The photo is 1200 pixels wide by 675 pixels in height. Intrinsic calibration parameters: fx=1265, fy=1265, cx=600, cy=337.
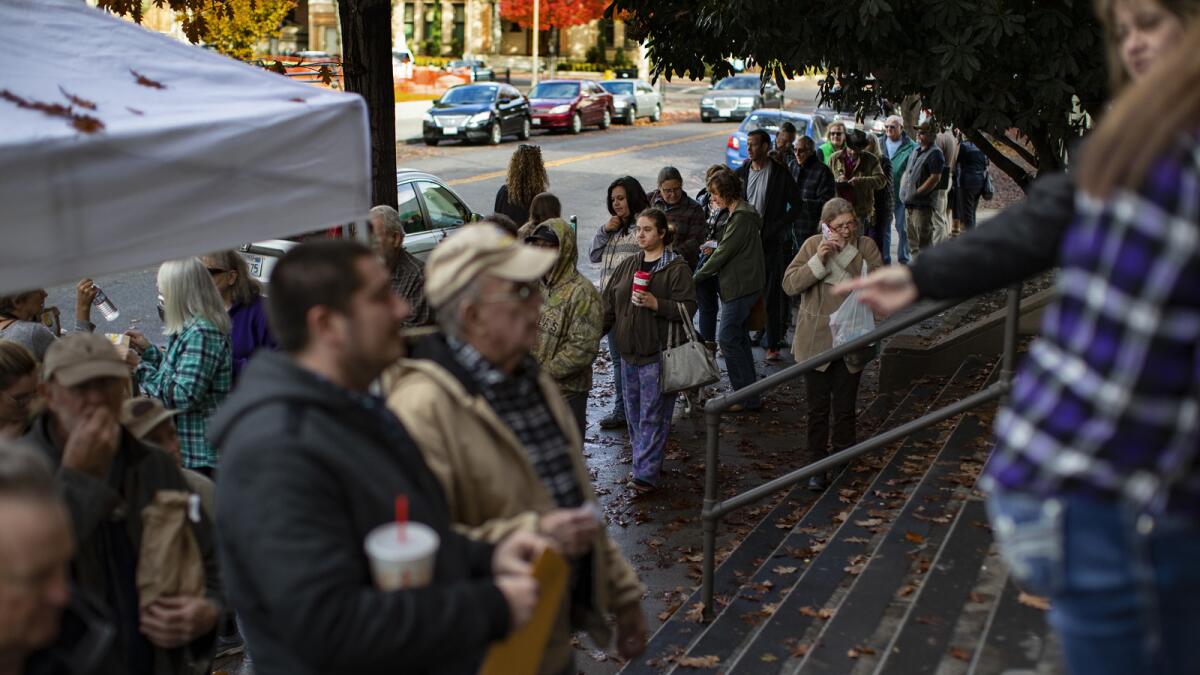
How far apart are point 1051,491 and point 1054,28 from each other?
686 cm

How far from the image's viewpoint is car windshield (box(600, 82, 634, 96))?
42.1m

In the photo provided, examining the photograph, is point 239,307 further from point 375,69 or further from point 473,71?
point 473,71

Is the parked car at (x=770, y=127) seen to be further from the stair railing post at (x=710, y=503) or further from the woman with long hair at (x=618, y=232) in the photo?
the stair railing post at (x=710, y=503)

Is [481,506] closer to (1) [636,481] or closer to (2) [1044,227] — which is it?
(2) [1044,227]

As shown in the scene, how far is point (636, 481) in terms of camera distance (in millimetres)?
8484

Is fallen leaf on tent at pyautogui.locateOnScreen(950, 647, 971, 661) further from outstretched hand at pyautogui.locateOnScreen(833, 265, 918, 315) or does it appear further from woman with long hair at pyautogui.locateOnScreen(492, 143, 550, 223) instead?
woman with long hair at pyautogui.locateOnScreen(492, 143, 550, 223)

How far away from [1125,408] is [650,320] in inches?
251

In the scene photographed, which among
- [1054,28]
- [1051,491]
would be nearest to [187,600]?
[1051,491]

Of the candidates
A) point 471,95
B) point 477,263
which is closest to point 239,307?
point 477,263

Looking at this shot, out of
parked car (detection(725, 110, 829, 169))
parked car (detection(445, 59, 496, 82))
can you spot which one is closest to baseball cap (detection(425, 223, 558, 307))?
parked car (detection(725, 110, 829, 169))

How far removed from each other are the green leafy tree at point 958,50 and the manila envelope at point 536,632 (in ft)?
19.6

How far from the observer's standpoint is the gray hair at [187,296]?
5945 millimetres

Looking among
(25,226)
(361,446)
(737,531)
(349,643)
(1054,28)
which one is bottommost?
(737,531)

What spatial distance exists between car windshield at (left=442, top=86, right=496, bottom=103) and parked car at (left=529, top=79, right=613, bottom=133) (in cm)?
262
